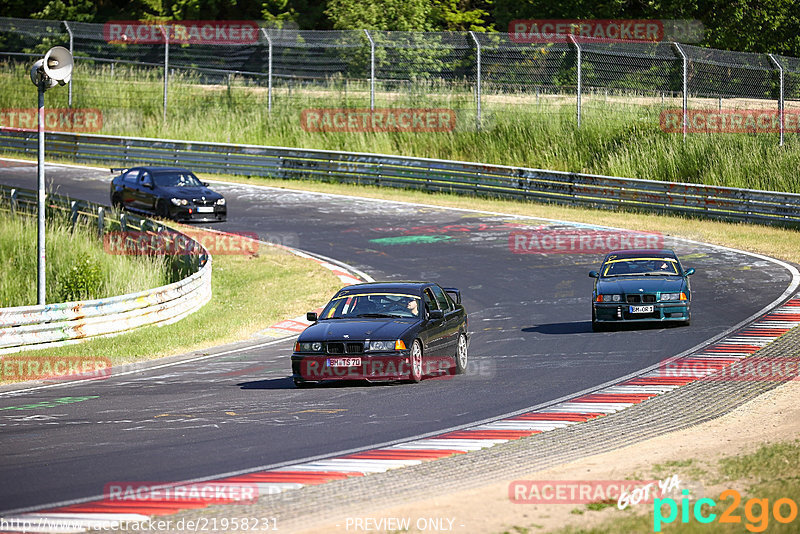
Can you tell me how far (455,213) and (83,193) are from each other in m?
12.7

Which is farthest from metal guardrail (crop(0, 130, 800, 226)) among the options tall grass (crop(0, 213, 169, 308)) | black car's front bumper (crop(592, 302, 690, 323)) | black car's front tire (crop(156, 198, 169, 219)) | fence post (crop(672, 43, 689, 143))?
tall grass (crop(0, 213, 169, 308))

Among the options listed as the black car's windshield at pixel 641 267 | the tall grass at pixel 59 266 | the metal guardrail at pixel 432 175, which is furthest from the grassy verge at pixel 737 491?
the metal guardrail at pixel 432 175

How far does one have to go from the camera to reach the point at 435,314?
48.7ft

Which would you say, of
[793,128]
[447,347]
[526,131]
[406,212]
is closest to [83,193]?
[406,212]

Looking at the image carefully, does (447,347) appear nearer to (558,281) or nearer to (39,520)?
(39,520)

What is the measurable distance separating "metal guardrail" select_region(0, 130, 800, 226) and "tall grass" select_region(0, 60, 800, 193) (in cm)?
216
